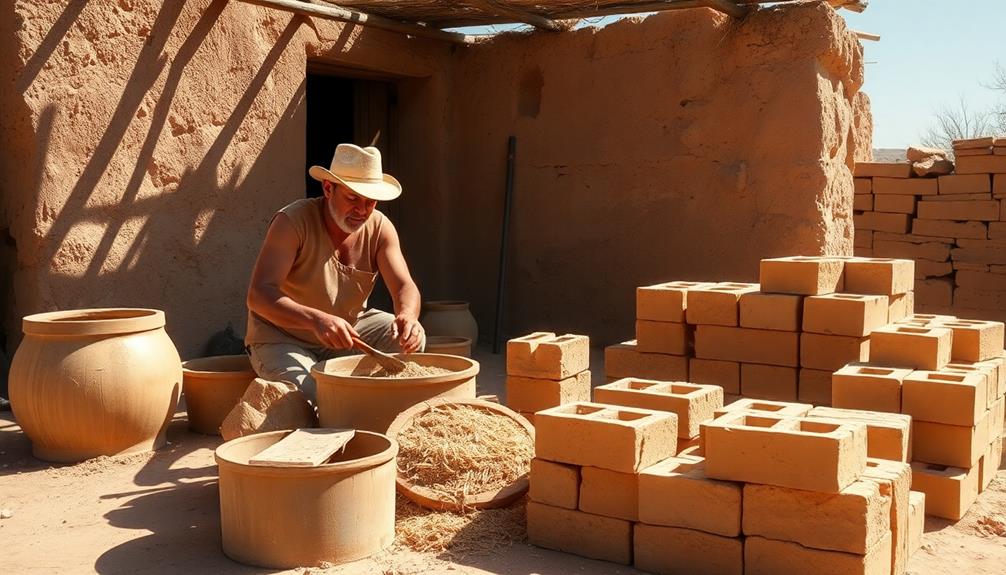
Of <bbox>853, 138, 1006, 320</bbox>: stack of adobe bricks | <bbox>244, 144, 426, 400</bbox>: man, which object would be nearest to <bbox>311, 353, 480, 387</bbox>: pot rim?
<bbox>244, 144, 426, 400</bbox>: man

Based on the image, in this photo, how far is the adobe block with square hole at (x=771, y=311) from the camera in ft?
16.3

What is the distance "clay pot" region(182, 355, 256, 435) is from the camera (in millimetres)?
5125

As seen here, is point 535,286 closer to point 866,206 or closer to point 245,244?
point 245,244

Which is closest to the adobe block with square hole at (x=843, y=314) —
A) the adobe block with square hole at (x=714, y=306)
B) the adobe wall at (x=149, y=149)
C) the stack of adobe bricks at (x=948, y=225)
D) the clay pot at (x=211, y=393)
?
the adobe block with square hole at (x=714, y=306)

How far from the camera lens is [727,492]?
10.6 ft

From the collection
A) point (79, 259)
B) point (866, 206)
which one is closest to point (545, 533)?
point (79, 259)

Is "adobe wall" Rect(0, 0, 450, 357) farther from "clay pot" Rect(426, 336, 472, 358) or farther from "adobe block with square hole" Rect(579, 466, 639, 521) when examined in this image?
"adobe block with square hole" Rect(579, 466, 639, 521)

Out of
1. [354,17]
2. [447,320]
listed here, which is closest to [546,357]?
[447,320]

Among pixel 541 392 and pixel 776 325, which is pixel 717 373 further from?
pixel 541 392

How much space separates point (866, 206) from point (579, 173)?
431 cm

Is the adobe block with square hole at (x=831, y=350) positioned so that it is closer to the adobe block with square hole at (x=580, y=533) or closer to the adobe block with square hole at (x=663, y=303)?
the adobe block with square hole at (x=663, y=303)

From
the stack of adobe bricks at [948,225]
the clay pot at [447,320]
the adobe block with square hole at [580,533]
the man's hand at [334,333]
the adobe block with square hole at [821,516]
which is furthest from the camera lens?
the stack of adobe bricks at [948,225]

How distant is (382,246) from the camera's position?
5188 mm

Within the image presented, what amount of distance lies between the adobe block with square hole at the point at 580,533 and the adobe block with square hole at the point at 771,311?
195 cm
